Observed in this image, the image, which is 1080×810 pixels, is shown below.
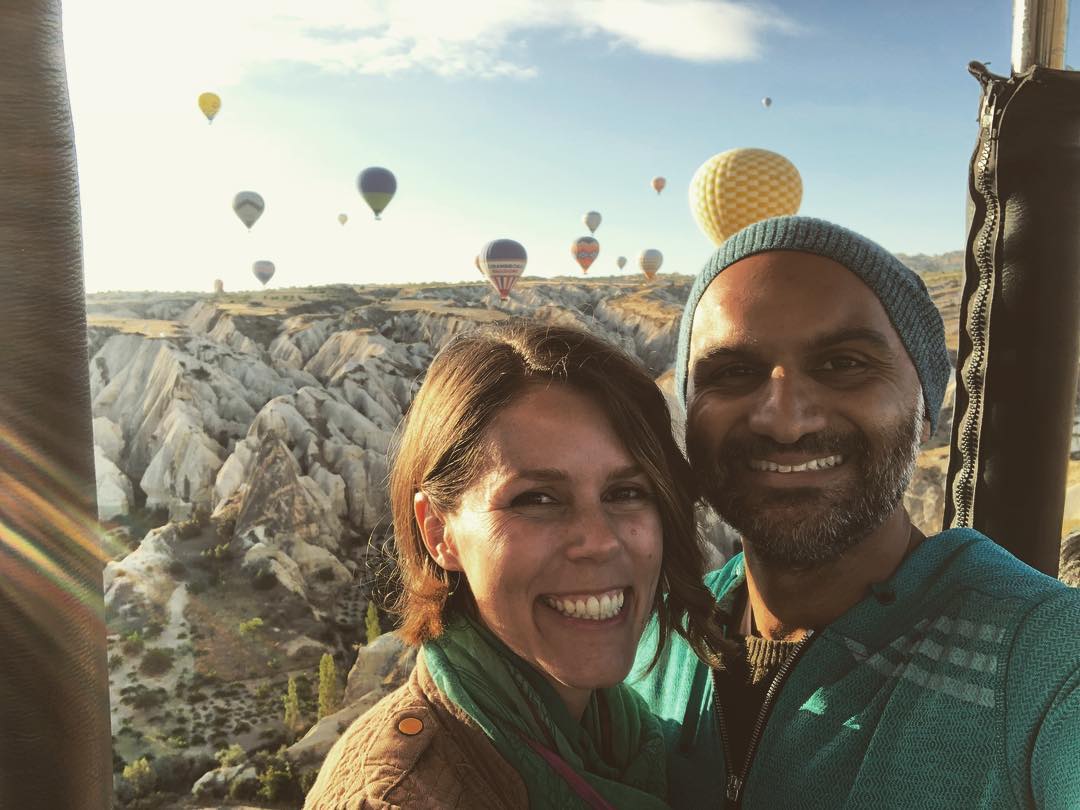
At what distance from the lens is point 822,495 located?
1.97 m

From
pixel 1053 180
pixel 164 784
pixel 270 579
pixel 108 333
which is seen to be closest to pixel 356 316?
pixel 108 333

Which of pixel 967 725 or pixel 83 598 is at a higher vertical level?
pixel 83 598

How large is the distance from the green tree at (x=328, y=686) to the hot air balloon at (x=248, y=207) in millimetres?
22504

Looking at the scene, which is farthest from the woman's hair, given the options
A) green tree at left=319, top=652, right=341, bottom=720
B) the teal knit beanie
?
green tree at left=319, top=652, right=341, bottom=720

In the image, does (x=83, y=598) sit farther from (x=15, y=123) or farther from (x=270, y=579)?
(x=270, y=579)

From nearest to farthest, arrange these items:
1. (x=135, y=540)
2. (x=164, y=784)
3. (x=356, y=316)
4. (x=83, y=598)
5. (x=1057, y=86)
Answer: (x=83, y=598), (x=1057, y=86), (x=164, y=784), (x=135, y=540), (x=356, y=316)

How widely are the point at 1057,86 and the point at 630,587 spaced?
72.0 inches

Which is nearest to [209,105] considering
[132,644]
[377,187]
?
[377,187]

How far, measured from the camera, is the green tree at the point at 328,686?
33134 millimetres

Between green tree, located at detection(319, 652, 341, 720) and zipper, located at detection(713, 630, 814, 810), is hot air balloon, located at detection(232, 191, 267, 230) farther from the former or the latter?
zipper, located at detection(713, 630, 814, 810)

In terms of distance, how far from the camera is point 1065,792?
1.35 metres

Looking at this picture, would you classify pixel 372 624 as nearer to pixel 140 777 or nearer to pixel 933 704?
pixel 140 777

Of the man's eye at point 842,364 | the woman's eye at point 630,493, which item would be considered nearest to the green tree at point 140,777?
the woman's eye at point 630,493

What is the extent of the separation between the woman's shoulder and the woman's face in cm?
21
